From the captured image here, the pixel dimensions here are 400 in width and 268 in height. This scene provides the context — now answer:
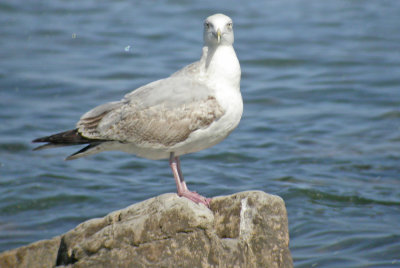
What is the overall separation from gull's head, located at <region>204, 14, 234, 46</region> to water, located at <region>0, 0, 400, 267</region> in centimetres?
247

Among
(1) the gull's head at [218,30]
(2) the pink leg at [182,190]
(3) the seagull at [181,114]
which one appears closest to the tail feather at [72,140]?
(3) the seagull at [181,114]

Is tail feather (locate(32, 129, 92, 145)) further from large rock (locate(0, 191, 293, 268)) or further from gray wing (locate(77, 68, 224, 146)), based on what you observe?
large rock (locate(0, 191, 293, 268))

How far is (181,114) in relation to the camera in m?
6.46

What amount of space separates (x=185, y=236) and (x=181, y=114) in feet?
4.17

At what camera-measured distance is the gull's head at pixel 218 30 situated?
6.36m

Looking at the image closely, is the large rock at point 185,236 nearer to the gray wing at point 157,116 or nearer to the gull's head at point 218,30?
the gray wing at point 157,116

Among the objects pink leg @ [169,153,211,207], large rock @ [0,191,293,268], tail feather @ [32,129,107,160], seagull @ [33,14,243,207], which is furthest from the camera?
tail feather @ [32,129,107,160]

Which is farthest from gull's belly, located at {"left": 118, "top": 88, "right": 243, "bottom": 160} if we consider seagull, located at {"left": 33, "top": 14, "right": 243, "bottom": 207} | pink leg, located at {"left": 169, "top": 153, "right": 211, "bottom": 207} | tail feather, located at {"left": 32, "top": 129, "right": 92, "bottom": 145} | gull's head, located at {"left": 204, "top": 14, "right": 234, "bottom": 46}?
gull's head, located at {"left": 204, "top": 14, "right": 234, "bottom": 46}

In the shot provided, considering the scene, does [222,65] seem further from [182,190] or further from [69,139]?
[69,139]

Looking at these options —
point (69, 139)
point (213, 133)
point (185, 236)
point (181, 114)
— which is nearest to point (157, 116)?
point (181, 114)

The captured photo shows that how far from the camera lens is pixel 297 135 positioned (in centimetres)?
1128

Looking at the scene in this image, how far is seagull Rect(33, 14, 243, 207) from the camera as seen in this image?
6.33 meters

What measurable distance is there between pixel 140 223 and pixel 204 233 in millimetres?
487

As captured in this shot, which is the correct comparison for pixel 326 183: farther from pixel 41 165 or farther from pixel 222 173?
pixel 41 165
